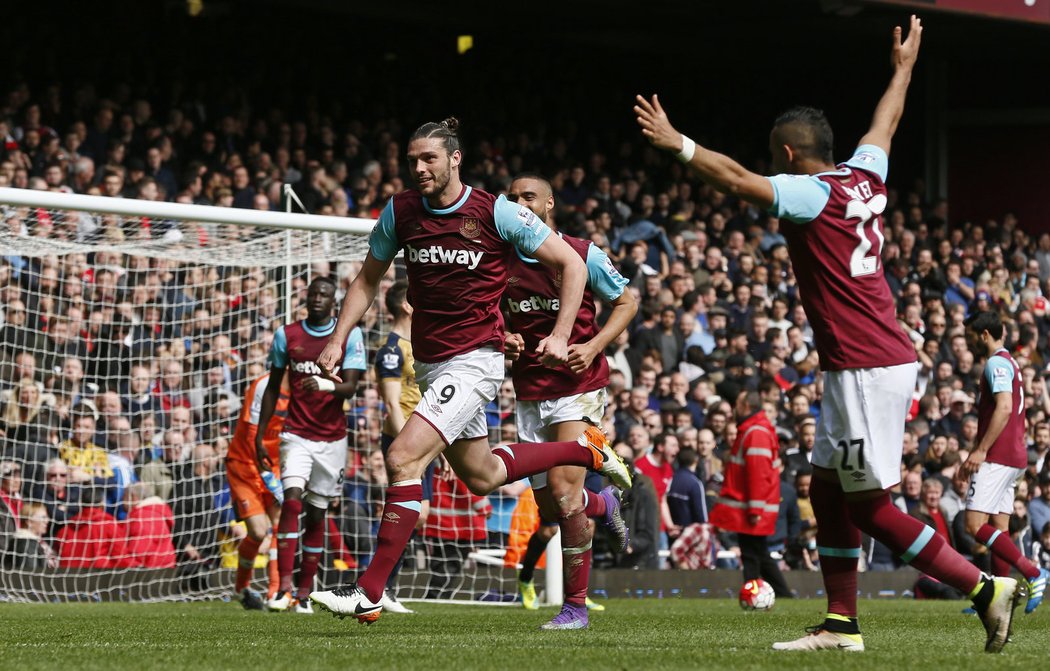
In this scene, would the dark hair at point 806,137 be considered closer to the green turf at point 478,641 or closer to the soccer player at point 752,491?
the green turf at point 478,641

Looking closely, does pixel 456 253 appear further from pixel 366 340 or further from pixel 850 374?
pixel 366 340

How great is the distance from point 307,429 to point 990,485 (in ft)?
17.1

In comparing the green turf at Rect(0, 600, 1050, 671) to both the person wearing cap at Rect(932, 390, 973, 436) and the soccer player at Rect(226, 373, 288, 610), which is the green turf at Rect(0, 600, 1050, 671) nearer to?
the soccer player at Rect(226, 373, 288, 610)

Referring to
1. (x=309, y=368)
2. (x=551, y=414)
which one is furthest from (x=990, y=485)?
(x=309, y=368)

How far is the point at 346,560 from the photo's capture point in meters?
13.2

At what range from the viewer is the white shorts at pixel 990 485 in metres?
11.5

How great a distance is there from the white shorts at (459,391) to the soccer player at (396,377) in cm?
353

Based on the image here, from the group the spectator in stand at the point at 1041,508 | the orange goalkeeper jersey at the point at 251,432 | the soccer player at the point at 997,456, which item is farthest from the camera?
the spectator in stand at the point at 1041,508

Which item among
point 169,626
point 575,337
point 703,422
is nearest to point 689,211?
point 703,422

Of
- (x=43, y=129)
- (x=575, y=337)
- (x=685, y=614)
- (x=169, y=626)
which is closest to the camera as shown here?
(x=169, y=626)

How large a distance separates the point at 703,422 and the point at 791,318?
391 centimetres

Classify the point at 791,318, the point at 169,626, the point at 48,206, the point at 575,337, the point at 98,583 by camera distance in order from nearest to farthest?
the point at 169,626, the point at 575,337, the point at 48,206, the point at 98,583, the point at 791,318

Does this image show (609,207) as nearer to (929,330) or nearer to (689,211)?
(689,211)

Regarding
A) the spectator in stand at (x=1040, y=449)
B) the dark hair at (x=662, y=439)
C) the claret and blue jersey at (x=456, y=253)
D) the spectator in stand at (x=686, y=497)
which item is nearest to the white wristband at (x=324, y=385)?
the claret and blue jersey at (x=456, y=253)
